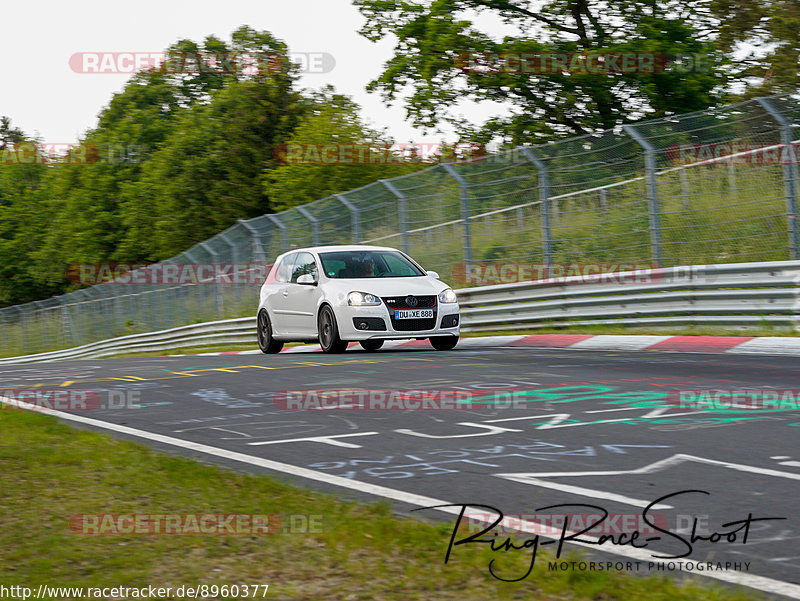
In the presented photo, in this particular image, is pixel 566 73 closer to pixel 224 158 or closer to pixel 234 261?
pixel 234 261

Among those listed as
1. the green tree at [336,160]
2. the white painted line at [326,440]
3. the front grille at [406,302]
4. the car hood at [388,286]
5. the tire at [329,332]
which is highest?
the green tree at [336,160]

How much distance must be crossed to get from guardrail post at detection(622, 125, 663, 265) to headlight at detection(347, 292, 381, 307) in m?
4.05

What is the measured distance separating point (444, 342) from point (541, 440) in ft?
29.7

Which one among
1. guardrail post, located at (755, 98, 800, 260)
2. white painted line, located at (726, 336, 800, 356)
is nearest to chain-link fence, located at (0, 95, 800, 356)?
guardrail post, located at (755, 98, 800, 260)

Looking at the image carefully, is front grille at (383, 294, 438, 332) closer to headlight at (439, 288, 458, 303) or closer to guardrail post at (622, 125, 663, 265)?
headlight at (439, 288, 458, 303)

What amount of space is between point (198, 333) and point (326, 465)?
897 inches

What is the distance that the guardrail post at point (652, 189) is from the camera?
49.8 feet

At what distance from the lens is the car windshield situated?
51.4ft

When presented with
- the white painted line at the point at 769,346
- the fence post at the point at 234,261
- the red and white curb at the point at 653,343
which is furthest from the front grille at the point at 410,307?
the fence post at the point at 234,261

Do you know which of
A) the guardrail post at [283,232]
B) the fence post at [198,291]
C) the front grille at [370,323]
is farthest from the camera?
the fence post at [198,291]

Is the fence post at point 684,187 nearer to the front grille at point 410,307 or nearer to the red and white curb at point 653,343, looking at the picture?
the red and white curb at point 653,343

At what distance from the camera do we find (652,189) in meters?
15.3

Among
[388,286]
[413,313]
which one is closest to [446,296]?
[413,313]

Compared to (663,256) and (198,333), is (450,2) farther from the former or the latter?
(663,256)
